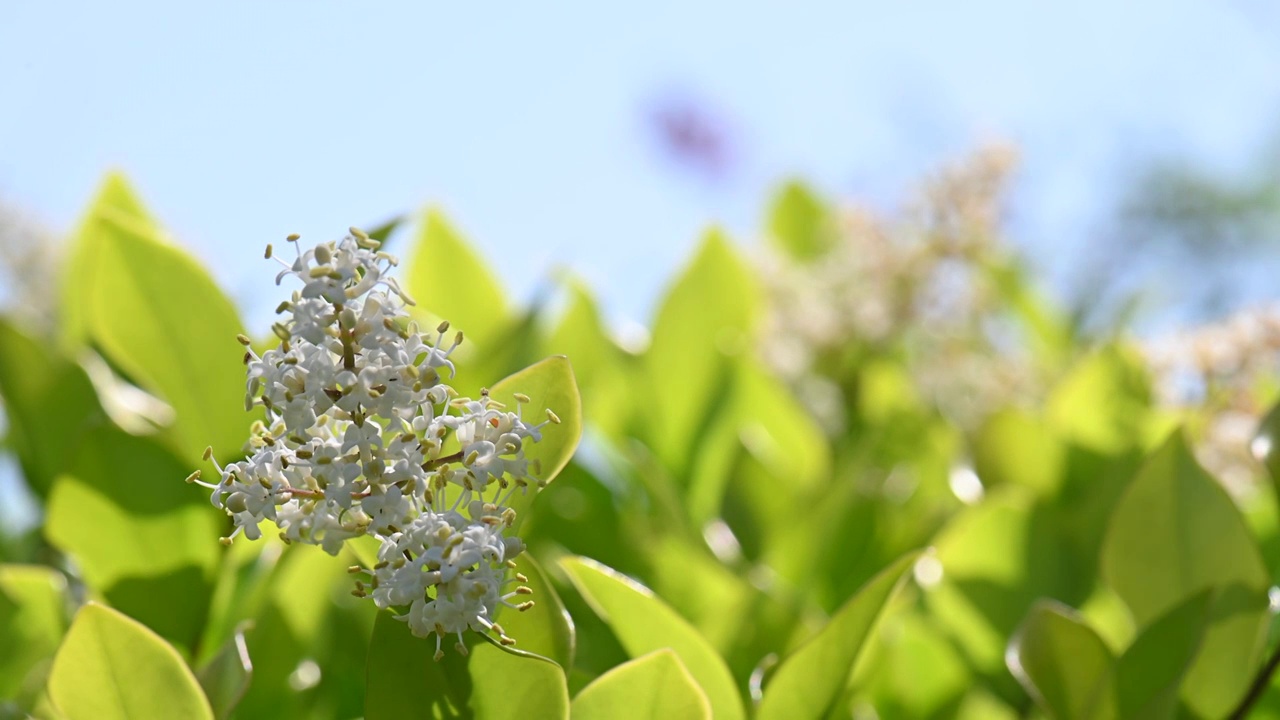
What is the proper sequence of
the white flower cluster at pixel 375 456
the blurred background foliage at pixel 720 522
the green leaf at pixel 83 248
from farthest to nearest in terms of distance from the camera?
the green leaf at pixel 83 248 < the blurred background foliage at pixel 720 522 < the white flower cluster at pixel 375 456

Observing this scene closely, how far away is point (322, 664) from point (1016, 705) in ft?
1.99

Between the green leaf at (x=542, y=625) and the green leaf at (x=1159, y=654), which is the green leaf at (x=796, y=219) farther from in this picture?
the green leaf at (x=542, y=625)

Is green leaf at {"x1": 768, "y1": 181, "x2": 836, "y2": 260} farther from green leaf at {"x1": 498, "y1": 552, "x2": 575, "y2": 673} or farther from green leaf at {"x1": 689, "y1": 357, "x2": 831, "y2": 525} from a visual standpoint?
green leaf at {"x1": 498, "y1": 552, "x2": 575, "y2": 673}

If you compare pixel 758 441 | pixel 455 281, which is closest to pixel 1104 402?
pixel 758 441

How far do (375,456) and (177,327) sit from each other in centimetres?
48

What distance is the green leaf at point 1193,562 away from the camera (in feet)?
2.73

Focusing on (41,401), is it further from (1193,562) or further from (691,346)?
(1193,562)

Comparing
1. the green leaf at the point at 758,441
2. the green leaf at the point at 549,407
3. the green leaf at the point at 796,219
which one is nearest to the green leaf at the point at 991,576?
the green leaf at the point at 758,441

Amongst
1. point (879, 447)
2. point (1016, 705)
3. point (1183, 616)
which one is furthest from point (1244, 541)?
point (879, 447)

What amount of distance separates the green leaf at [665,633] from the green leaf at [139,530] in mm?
342

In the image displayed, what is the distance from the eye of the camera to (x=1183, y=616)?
31.6 inches

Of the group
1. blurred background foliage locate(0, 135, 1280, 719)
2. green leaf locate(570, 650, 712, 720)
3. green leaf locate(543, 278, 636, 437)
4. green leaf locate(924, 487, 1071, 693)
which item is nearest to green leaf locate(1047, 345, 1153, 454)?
blurred background foliage locate(0, 135, 1280, 719)

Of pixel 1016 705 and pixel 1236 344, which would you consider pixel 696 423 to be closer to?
pixel 1016 705

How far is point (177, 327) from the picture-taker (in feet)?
3.10
